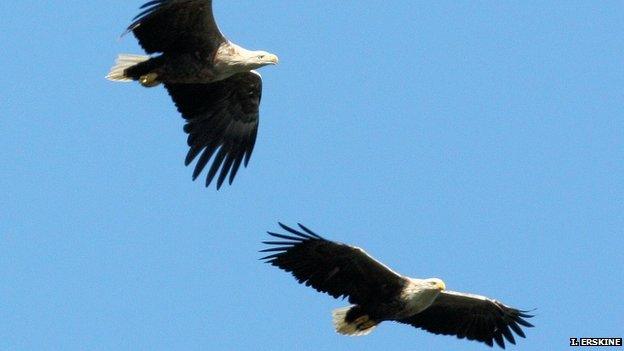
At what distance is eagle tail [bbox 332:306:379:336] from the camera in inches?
550

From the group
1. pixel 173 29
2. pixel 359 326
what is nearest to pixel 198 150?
pixel 173 29

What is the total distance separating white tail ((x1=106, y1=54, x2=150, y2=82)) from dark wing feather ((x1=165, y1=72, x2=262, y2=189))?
736 millimetres

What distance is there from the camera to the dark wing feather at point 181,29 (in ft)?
45.5

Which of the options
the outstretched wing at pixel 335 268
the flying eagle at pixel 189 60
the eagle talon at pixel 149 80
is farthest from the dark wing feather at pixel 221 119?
the outstretched wing at pixel 335 268

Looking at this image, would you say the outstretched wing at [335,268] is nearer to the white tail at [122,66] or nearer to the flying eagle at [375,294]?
the flying eagle at [375,294]

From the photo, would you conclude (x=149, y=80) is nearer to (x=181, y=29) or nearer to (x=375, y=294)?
(x=181, y=29)

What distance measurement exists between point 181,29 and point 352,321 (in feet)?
10.5

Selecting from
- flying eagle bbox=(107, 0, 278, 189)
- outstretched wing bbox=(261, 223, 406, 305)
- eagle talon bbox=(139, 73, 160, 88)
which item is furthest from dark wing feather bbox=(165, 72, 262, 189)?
outstretched wing bbox=(261, 223, 406, 305)

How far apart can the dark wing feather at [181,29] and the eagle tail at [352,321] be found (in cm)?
276

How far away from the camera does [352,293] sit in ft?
45.3

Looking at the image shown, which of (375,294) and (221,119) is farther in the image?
(221,119)

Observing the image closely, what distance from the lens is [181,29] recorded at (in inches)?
552

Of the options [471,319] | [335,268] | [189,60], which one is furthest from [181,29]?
[471,319]

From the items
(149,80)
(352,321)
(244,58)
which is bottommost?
(352,321)
